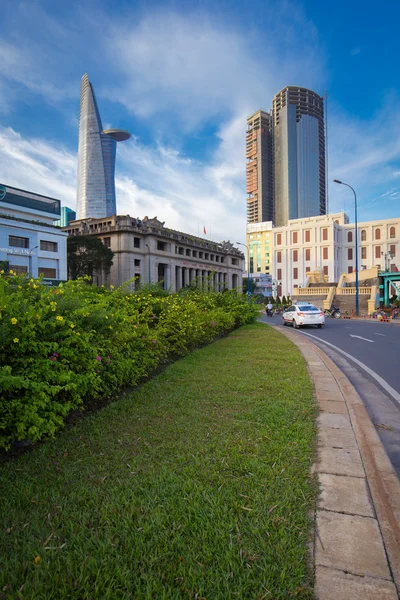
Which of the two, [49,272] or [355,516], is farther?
[49,272]

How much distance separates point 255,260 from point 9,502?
128039mm

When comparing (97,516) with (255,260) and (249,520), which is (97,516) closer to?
(249,520)

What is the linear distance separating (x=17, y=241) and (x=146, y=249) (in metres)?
24.9

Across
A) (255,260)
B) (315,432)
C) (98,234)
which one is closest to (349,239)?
(98,234)

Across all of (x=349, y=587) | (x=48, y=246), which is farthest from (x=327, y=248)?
(x=349, y=587)

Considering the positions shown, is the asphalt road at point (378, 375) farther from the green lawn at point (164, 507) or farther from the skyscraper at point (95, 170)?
the skyscraper at point (95, 170)

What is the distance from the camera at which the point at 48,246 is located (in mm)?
45344

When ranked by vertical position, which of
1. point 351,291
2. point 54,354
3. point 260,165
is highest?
point 260,165

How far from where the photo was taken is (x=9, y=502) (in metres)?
2.44

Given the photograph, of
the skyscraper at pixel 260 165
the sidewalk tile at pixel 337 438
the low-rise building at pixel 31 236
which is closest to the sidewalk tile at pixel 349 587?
the sidewalk tile at pixel 337 438

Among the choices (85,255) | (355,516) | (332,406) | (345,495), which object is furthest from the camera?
(85,255)

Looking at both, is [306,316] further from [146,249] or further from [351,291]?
[146,249]

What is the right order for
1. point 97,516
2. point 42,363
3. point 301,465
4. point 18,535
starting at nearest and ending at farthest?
point 18,535 → point 97,516 → point 301,465 → point 42,363

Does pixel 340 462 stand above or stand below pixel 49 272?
below
